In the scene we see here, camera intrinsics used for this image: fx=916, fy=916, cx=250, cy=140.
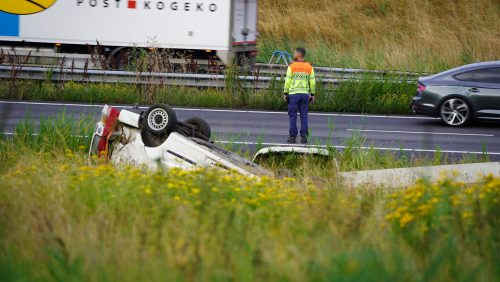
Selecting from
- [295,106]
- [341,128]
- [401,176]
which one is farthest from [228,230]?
[341,128]

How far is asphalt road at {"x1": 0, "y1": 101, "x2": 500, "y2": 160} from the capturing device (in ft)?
49.1

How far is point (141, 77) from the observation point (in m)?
20.4

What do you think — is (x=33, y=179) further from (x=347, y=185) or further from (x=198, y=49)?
(x=198, y=49)

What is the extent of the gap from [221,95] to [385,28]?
18.1 m

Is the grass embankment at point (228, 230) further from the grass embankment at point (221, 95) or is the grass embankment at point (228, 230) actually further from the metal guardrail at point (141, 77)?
the metal guardrail at point (141, 77)

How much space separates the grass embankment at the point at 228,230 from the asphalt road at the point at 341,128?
6574 mm

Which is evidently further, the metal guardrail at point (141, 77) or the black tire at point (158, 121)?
the metal guardrail at point (141, 77)

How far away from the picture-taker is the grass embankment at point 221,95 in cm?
2011

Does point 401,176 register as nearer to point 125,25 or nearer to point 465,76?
point 465,76

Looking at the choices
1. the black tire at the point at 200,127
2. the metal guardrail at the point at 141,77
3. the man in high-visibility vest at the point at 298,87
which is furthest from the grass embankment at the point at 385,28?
the black tire at the point at 200,127

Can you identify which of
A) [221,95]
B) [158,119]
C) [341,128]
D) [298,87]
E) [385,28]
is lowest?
[341,128]

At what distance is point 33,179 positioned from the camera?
24.2 feet

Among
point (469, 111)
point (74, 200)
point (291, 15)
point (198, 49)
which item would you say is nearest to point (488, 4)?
point (291, 15)

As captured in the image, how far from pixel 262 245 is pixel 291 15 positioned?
32636 millimetres
